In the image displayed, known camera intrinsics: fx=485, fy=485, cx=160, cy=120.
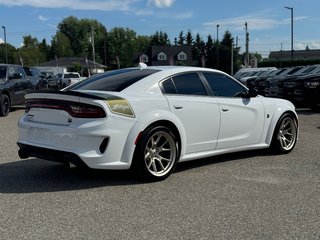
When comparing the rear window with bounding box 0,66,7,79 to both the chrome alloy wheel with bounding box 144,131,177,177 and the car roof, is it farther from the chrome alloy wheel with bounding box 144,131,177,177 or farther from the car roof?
the chrome alloy wheel with bounding box 144,131,177,177

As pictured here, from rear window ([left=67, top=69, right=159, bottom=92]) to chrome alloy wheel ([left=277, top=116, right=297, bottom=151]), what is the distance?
2.70 meters

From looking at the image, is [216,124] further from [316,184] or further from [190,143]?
[316,184]

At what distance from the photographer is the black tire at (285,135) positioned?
8039 mm

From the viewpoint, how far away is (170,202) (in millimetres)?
5242

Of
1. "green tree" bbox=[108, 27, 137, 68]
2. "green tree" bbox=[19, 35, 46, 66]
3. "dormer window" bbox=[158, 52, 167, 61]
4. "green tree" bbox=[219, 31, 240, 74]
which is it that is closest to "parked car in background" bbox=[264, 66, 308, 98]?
"green tree" bbox=[219, 31, 240, 74]

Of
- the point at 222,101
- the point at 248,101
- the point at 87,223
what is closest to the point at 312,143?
the point at 248,101

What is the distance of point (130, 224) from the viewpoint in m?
4.53

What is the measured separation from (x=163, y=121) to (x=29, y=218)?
224cm

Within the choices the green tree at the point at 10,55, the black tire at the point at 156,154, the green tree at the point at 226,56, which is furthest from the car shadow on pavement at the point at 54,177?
the green tree at the point at 10,55

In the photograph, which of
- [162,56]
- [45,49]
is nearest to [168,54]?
[162,56]

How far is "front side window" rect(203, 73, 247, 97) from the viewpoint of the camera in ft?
23.6

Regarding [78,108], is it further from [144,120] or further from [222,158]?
[222,158]

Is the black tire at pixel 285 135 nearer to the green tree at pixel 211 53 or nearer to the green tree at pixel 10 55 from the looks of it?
the green tree at pixel 211 53

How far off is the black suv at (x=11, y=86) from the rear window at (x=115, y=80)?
948 centimetres
